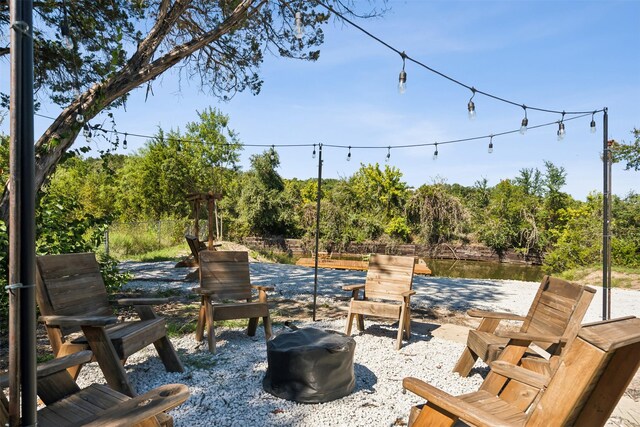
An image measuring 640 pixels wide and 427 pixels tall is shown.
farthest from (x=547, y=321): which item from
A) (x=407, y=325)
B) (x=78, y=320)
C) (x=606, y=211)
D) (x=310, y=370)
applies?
(x=78, y=320)

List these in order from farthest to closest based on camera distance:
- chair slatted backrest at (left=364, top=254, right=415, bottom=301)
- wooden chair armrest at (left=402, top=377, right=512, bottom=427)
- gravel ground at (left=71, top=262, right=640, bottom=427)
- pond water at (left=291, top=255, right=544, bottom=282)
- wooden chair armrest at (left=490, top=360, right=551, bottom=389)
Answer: pond water at (left=291, top=255, right=544, bottom=282), chair slatted backrest at (left=364, top=254, right=415, bottom=301), gravel ground at (left=71, top=262, right=640, bottom=427), wooden chair armrest at (left=490, top=360, right=551, bottom=389), wooden chair armrest at (left=402, top=377, right=512, bottom=427)

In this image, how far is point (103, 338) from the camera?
2869 millimetres

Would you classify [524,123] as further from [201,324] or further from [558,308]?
[201,324]

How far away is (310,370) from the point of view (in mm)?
3076

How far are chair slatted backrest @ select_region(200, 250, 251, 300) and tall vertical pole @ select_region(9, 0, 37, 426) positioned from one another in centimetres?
339

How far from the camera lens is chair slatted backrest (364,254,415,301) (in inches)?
198

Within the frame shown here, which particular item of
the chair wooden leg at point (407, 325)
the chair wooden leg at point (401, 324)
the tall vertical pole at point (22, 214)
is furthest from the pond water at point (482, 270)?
the tall vertical pole at point (22, 214)

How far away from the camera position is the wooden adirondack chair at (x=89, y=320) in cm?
285

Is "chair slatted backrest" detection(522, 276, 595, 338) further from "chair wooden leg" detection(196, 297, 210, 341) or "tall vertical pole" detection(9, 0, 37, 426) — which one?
"chair wooden leg" detection(196, 297, 210, 341)

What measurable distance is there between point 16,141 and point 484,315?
3457 millimetres

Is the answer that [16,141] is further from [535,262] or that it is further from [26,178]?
[535,262]

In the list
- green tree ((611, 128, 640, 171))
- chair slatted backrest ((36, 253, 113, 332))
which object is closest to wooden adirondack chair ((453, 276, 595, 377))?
chair slatted backrest ((36, 253, 113, 332))

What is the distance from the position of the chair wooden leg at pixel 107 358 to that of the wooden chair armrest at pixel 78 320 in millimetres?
76

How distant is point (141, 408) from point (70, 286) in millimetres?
2100
